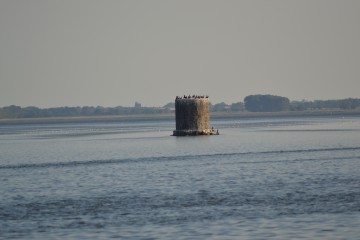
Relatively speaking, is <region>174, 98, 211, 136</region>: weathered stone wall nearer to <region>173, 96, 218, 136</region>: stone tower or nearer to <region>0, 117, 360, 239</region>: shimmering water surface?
<region>173, 96, 218, 136</region>: stone tower

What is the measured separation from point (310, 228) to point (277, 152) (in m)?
47.7

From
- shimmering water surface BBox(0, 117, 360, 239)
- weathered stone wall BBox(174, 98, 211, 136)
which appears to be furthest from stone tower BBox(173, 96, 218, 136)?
shimmering water surface BBox(0, 117, 360, 239)

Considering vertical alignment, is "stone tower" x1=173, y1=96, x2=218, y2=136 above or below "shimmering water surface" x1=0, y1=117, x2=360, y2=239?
above

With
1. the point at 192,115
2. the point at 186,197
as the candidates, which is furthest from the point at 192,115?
the point at 186,197

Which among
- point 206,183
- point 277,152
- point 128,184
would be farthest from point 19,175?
point 277,152

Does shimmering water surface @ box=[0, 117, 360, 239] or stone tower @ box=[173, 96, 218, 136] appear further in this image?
stone tower @ box=[173, 96, 218, 136]

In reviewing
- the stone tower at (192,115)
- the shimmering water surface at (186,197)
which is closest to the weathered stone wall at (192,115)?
the stone tower at (192,115)

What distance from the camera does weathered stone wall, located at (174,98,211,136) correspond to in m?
104

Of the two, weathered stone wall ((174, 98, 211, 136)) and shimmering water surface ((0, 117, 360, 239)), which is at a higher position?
weathered stone wall ((174, 98, 211, 136))

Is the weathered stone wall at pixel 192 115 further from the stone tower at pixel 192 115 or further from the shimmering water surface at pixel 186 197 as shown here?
the shimmering water surface at pixel 186 197

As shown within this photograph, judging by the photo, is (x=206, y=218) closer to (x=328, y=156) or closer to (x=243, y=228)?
(x=243, y=228)

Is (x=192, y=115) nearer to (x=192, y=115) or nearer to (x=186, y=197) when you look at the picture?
(x=192, y=115)

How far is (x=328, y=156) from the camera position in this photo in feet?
228

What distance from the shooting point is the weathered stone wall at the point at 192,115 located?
104000mm
